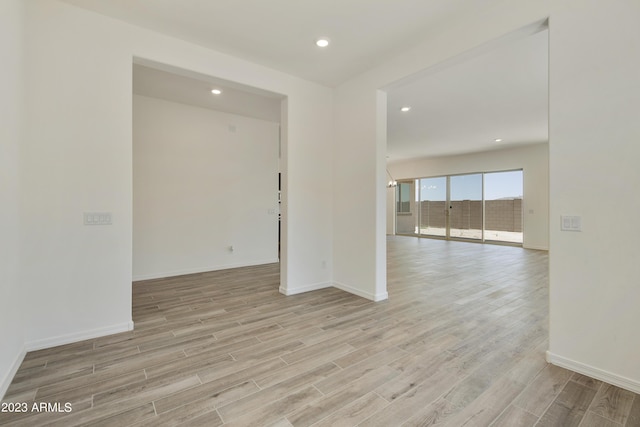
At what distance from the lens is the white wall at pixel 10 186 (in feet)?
5.88

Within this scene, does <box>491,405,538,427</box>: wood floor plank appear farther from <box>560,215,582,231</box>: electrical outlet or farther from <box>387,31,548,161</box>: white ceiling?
<box>387,31,548,161</box>: white ceiling

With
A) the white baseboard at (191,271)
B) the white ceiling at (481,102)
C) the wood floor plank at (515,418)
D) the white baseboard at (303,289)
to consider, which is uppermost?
the white ceiling at (481,102)

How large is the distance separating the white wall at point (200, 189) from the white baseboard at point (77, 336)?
6.84 ft

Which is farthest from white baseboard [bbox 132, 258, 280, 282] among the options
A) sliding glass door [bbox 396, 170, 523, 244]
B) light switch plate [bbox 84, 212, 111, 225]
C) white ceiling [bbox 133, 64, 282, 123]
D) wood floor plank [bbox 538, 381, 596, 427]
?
sliding glass door [bbox 396, 170, 523, 244]

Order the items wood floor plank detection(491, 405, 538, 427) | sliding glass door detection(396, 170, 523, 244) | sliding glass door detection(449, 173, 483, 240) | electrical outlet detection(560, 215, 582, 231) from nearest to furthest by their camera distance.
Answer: wood floor plank detection(491, 405, 538, 427), electrical outlet detection(560, 215, 582, 231), sliding glass door detection(396, 170, 523, 244), sliding glass door detection(449, 173, 483, 240)

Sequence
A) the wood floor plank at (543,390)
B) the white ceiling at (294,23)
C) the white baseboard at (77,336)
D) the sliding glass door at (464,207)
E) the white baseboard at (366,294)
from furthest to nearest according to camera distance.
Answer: the sliding glass door at (464,207) < the white baseboard at (366,294) < the white ceiling at (294,23) < the white baseboard at (77,336) < the wood floor plank at (543,390)

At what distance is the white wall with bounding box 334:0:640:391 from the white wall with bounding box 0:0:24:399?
143 inches

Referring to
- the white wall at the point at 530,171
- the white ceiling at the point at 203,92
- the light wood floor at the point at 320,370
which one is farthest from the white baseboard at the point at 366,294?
the white wall at the point at 530,171

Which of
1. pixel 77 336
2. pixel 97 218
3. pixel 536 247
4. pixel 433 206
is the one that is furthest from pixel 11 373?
pixel 433 206

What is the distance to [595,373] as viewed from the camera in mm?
1928

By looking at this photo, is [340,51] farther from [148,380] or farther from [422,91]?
[148,380]

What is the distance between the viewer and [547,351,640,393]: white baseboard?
5.90 ft

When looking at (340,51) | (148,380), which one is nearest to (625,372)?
(148,380)

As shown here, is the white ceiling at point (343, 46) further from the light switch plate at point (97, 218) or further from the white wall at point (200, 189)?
the light switch plate at point (97, 218)
